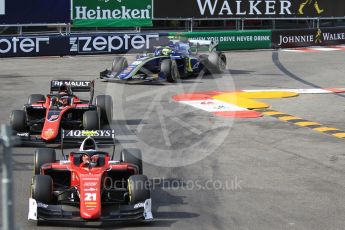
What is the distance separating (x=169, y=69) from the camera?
899 inches

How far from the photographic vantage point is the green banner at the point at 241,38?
34.0 metres

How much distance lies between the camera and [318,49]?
3575cm

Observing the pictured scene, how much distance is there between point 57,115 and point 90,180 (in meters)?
5.00

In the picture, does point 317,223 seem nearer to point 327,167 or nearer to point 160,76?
point 327,167

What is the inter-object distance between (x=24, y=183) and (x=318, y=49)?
27.1 metres

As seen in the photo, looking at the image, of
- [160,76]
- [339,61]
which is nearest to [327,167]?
[160,76]

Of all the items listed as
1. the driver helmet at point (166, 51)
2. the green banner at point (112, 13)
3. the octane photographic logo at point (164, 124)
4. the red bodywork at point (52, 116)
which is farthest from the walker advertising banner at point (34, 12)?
the red bodywork at point (52, 116)

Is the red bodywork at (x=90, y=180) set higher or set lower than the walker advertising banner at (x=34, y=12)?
lower

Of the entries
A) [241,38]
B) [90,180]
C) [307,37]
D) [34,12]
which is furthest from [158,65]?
[307,37]

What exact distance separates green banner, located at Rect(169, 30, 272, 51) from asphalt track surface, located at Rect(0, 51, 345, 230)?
9.17m

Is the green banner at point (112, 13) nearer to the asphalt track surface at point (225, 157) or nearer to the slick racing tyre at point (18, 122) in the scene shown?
the asphalt track surface at point (225, 157)

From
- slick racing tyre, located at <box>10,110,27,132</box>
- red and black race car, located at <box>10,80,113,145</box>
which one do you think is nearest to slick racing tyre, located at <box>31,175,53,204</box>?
red and black race car, located at <box>10,80,113,145</box>

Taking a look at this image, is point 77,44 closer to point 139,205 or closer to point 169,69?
point 169,69

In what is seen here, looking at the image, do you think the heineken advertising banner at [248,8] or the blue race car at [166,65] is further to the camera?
the heineken advertising banner at [248,8]
